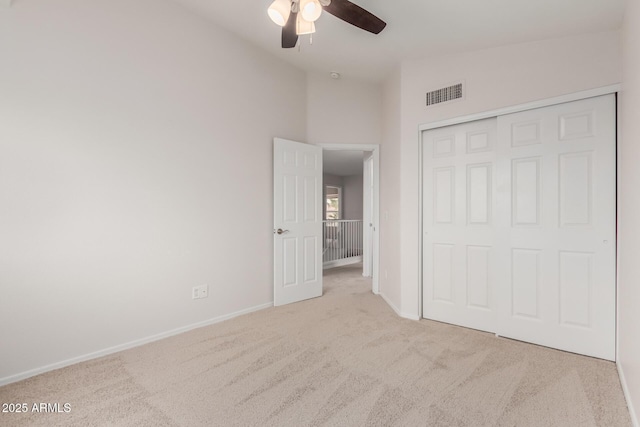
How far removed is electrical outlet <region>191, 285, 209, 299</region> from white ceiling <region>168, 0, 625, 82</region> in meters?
2.58

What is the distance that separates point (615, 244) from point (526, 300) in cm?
76

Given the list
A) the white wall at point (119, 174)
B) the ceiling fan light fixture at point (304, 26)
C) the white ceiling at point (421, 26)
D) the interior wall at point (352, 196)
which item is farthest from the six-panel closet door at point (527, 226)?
the interior wall at point (352, 196)

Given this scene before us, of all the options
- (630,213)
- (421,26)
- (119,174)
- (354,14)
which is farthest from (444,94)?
(119,174)

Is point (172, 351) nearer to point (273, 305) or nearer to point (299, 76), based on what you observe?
point (273, 305)

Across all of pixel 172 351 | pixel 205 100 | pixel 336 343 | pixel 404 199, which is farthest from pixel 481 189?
pixel 172 351

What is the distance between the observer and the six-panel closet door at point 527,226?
2.25m

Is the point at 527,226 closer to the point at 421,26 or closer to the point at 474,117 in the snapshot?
the point at 474,117

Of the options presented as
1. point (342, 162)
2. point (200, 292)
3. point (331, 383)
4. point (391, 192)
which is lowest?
point (331, 383)

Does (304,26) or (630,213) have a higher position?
(304,26)

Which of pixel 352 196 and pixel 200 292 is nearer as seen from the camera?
pixel 200 292

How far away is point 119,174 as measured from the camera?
233 centimetres

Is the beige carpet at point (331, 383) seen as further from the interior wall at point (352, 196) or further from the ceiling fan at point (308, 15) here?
the interior wall at point (352, 196)

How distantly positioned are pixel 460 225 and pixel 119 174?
3.08 metres

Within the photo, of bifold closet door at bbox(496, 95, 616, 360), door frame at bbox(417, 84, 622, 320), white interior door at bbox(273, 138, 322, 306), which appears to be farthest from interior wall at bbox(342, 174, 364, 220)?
bifold closet door at bbox(496, 95, 616, 360)
